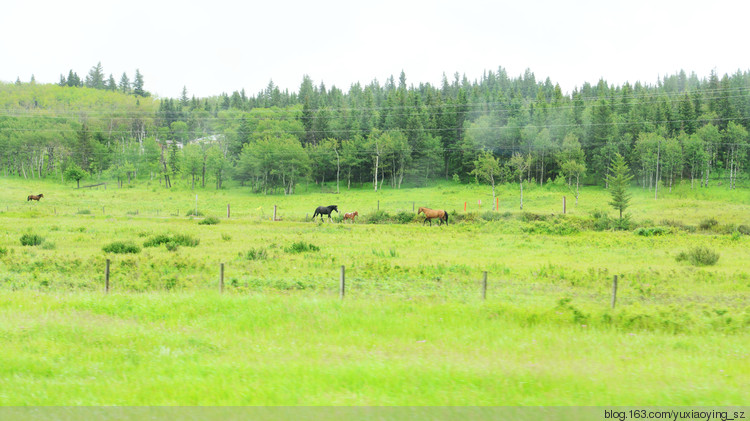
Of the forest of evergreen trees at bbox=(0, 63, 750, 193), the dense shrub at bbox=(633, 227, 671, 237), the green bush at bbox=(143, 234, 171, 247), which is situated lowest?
the dense shrub at bbox=(633, 227, 671, 237)

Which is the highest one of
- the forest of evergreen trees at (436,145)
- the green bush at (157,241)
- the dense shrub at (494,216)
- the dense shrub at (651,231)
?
the forest of evergreen trees at (436,145)

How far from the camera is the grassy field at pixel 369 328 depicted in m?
7.83

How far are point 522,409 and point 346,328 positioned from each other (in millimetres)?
5748

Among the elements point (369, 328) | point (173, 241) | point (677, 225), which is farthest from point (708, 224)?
point (369, 328)

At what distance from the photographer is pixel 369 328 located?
12094 mm

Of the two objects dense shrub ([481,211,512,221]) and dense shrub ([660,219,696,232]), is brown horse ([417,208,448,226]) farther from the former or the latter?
dense shrub ([660,219,696,232])

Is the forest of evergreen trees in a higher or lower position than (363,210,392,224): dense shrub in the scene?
higher

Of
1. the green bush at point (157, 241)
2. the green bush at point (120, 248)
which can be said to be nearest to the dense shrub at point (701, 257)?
the green bush at point (120, 248)

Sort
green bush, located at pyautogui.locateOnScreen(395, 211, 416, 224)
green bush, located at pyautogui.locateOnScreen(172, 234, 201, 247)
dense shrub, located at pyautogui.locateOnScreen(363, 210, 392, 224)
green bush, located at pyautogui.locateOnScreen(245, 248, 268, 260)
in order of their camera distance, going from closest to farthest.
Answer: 1. green bush, located at pyautogui.locateOnScreen(245, 248, 268, 260)
2. green bush, located at pyautogui.locateOnScreen(172, 234, 201, 247)
3. green bush, located at pyautogui.locateOnScreen(395, 211, 416, 224)
4. dense shrub, located at pyautogui.locateOnScreen(363, 210, 392, 224)

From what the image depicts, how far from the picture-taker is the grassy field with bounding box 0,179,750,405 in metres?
7.83

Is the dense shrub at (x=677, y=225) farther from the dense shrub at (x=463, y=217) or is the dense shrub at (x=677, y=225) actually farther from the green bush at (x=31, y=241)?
the green bush at (x=31, y=241)

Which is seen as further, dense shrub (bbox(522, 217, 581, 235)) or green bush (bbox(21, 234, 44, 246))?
dense shrub (bbox(522, 217, 581, 235))

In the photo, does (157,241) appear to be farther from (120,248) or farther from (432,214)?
(432,214)

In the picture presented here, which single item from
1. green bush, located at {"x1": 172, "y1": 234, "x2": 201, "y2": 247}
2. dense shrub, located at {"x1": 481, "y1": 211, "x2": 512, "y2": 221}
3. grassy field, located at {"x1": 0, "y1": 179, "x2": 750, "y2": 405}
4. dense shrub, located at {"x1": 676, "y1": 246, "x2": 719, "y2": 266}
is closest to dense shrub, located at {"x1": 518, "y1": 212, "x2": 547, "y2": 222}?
dense shrub, located at {"x1": 481, "y1": 211, "x2": 512, "y2": 221}
